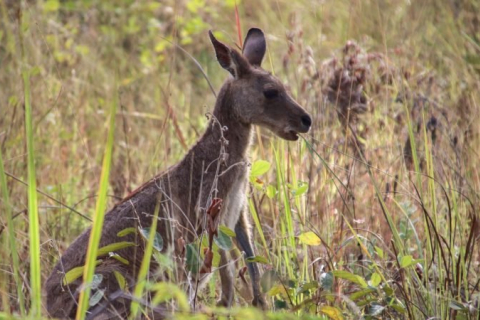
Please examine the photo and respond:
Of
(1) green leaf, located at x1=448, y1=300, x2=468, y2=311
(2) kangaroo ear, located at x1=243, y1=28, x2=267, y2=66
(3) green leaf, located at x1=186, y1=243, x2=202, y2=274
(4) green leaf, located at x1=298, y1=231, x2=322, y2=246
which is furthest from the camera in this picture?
(2) kangaroo ear, located at x1=243, y1=28, x2=267, y2=66

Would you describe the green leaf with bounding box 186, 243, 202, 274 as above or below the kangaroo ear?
below

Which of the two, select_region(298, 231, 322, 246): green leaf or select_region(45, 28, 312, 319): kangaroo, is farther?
select_region(45, 28, 312, 319): kangaroo

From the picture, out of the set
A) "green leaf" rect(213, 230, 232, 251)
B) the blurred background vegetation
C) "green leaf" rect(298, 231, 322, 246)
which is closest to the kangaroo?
the blurred background vegetation

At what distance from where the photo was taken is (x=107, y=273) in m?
4.02

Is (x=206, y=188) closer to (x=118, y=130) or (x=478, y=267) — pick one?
(x=478, y=267)

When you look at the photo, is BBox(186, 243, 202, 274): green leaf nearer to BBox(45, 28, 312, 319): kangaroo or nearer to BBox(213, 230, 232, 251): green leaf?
BBox(213, 230, 232, 251): green leaf

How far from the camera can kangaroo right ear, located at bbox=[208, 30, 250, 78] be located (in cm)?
456

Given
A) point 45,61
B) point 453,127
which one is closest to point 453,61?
point 453,127

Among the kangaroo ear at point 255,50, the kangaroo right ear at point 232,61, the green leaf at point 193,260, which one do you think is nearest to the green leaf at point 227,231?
the green leaf at point 193,260

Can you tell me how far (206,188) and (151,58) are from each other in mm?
4192

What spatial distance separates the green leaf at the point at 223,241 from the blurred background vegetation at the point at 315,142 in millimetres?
172

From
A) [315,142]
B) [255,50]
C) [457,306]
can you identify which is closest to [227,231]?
[457,306]

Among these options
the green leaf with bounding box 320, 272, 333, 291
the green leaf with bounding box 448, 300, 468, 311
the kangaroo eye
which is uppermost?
the kangaroo eye

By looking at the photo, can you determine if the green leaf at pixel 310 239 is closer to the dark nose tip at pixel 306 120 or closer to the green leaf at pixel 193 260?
the green leaf at pixel 193 260
